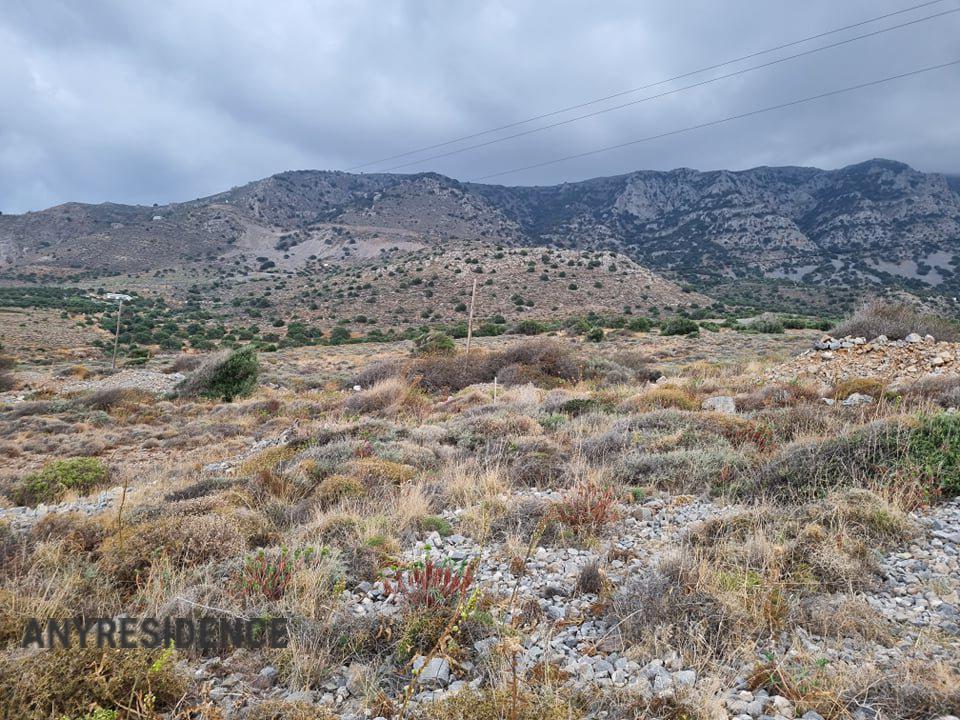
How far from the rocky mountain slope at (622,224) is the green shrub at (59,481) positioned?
8474cm

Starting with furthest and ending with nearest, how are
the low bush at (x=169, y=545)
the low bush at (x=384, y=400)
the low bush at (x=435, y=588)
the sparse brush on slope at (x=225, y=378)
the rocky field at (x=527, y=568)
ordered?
1. the sparse brush on slope at (x=225, y=378)
2. the low bush at (x=384, y=400)
3. the low bush at (x=169, y=545)
4. the low bush at (x=435, y=588)
5. the rocky field at (x=527, y=568)

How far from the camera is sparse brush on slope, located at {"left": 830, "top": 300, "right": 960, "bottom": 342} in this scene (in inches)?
627

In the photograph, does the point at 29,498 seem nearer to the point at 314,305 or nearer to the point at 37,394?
the point at 37,394

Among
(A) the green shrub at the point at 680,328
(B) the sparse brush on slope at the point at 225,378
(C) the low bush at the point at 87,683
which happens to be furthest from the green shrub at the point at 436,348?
(C) the low bush at the point at 87,683

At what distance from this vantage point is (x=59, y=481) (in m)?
8.28

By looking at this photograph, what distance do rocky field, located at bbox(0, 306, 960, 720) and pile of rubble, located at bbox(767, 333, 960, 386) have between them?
1896 millimetres

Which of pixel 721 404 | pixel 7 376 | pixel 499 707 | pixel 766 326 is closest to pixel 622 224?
pixel 766 326

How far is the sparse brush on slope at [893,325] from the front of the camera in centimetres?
1593

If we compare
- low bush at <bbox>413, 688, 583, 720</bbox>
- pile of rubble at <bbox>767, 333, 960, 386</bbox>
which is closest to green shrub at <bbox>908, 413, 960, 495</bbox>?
low bush at <bbox>413, 688, 583, 720</bbox>

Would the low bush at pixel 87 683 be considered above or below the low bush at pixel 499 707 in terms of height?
above

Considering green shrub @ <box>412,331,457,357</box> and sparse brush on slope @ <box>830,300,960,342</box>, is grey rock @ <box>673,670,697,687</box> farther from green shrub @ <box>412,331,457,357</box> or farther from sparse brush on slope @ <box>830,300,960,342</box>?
green shrub @ <box>412,331,457,357</box>

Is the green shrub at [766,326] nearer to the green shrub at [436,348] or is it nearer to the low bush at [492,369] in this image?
the low bush at [492,369]

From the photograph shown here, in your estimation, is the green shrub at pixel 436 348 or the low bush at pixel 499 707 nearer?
the low bush at pixel 499 707

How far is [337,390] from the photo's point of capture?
19.0 m
